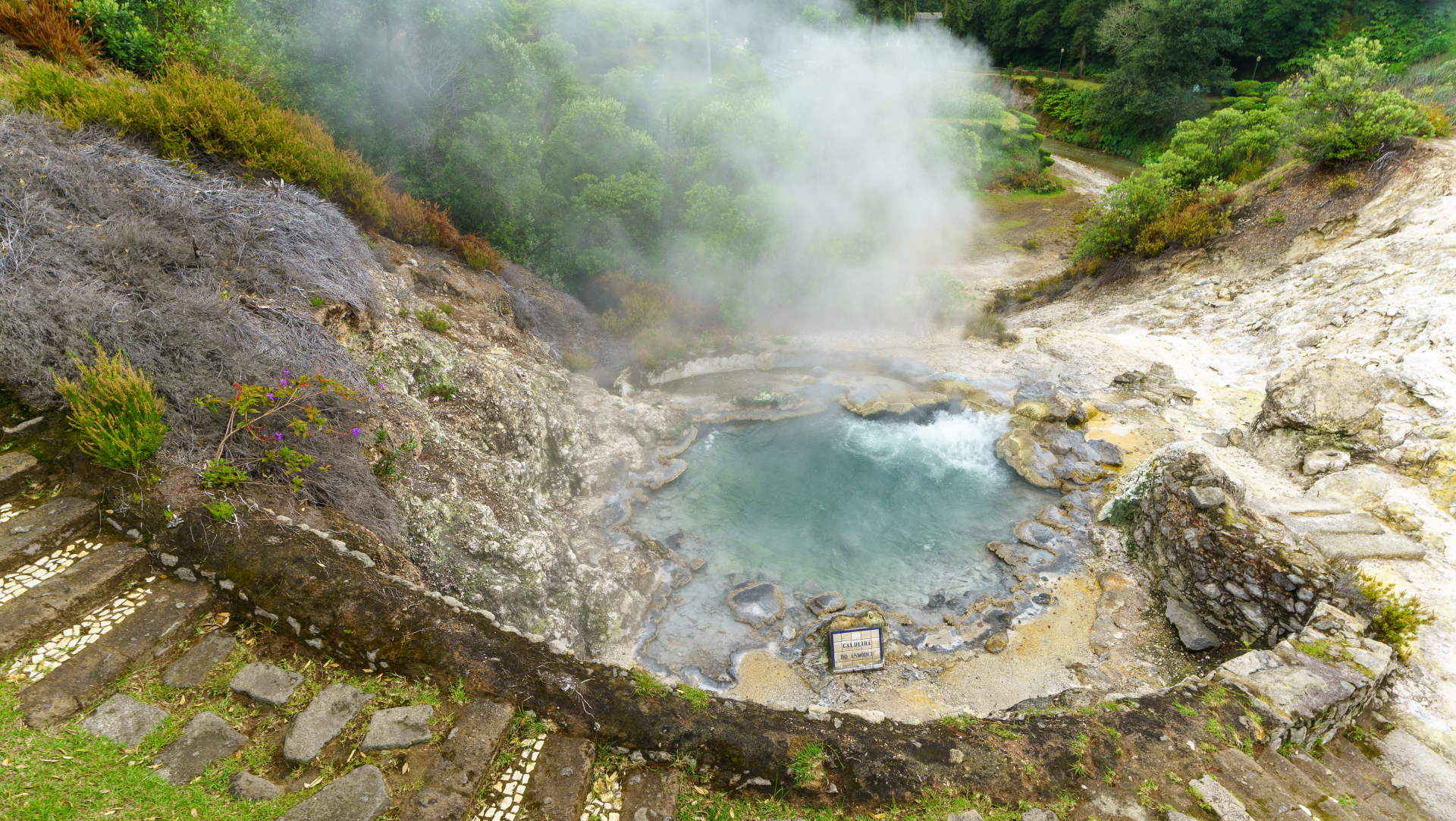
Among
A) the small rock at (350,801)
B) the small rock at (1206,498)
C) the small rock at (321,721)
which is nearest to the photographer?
the small rock at (350,801)


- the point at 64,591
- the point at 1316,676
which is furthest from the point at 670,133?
the point at 1316,676

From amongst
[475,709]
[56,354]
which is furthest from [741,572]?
[56,354]

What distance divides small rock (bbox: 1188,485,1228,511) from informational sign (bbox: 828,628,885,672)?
447cm

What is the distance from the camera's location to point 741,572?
880 centimetres

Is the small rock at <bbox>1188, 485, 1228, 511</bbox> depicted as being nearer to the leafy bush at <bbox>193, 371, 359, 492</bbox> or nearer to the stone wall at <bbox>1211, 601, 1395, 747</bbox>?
the stone wall at <bbox>1211, 601, 1395, 747</bbox>

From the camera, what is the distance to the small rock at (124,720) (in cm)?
334

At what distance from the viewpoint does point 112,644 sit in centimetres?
380

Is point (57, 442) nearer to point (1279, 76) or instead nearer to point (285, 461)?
point (285, 461)

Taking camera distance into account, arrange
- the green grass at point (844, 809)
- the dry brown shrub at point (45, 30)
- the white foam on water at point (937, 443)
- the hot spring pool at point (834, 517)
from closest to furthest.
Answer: the green grass at point (844, 809) → the dry brown shrub at point (45, 30) → the hot spring pool at point (834, 517) → the white foam on water at point (937, 443)

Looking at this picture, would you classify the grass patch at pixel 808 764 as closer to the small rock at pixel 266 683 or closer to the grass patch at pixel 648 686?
the grass patch at pixel 648 686

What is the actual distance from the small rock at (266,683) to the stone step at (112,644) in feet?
1.90

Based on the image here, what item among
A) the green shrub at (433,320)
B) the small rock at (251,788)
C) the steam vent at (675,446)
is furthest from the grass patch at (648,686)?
the green shrub at (433,320)

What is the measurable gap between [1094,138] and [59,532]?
140 ft

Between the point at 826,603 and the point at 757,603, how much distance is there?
925 mm
